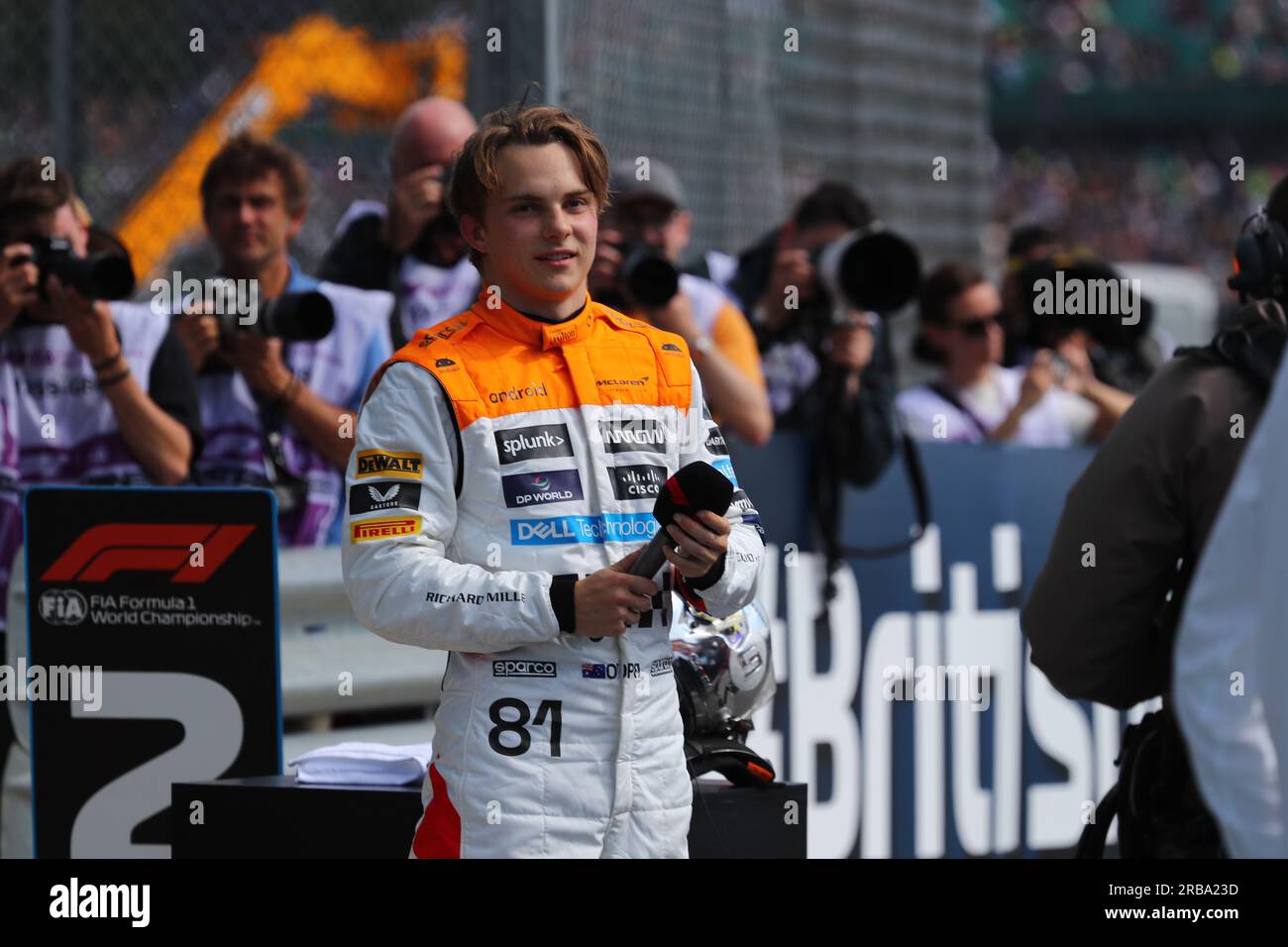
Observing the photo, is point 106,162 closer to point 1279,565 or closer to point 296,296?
point 296,296

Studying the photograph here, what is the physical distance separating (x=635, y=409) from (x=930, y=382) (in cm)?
356

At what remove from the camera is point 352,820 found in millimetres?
3047

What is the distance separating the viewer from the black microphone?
243 cm

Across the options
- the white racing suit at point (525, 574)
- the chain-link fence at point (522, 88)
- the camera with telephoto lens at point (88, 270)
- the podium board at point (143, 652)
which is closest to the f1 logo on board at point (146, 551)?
the podium board at point (143, 652)

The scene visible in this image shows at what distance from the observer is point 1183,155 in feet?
97.5

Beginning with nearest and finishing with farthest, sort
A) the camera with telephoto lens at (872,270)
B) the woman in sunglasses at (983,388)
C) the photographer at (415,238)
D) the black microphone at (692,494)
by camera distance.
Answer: the black microphone at (692,494) → the photographer at (415,238) → the camera with telephoto lens at (872,270) → the woman in sunglasses at (983,388)

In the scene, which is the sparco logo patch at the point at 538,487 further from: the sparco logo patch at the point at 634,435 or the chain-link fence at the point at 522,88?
the chain-link fence at the point at 522,88

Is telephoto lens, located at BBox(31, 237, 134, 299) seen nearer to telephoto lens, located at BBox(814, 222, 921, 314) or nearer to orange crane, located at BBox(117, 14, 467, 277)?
telephoto lens, located at BBox(814, 222, 921, 314)

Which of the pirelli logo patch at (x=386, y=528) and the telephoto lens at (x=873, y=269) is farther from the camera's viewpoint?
the telephoto lens at (x=873, y=269)

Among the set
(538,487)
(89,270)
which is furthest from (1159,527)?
(89,270)

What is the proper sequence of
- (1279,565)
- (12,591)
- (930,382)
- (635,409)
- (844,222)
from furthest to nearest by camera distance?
(930,382), (844,222), (12,591), (635,409), (1279,565)

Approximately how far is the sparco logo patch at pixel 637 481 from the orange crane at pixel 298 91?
4.12 m

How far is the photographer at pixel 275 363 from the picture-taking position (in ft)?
14.4
